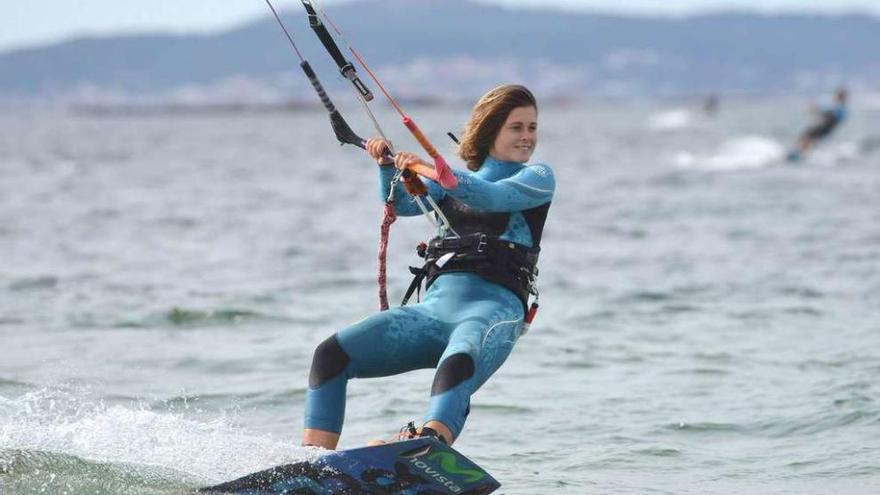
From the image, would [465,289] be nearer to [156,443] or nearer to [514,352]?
[156,443]

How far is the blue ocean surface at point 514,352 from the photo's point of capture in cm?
657

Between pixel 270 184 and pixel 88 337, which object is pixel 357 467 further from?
pixel 270 184

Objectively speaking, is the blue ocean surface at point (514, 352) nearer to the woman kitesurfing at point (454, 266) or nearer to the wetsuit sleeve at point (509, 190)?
the woman kitesurfing at point (454, 266)

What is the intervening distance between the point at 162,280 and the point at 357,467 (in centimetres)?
986

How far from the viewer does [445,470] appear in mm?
5445

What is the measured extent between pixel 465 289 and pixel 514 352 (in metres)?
4.50

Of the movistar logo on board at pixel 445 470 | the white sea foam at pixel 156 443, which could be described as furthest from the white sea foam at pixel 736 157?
the movistar logo on board at pixel 445 470

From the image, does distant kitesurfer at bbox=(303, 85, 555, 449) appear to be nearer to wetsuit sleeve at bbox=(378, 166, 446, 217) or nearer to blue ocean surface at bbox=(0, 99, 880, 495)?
wetsuit sleeve at bbox=(378, 166, 446, 217)

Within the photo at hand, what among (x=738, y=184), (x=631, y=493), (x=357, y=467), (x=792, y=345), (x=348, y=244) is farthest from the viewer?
(x=738, y=184)

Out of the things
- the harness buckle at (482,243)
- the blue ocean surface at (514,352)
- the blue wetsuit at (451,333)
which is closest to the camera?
the blue wetsuit at (451,333)

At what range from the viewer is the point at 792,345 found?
10.7 metres

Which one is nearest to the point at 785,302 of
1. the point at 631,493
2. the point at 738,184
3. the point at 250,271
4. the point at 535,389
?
the point at 535,389

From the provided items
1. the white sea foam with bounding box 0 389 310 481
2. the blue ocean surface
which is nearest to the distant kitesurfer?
the white sea foam with bounding box 0 389 310 481

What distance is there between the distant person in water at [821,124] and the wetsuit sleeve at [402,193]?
1273 inches
